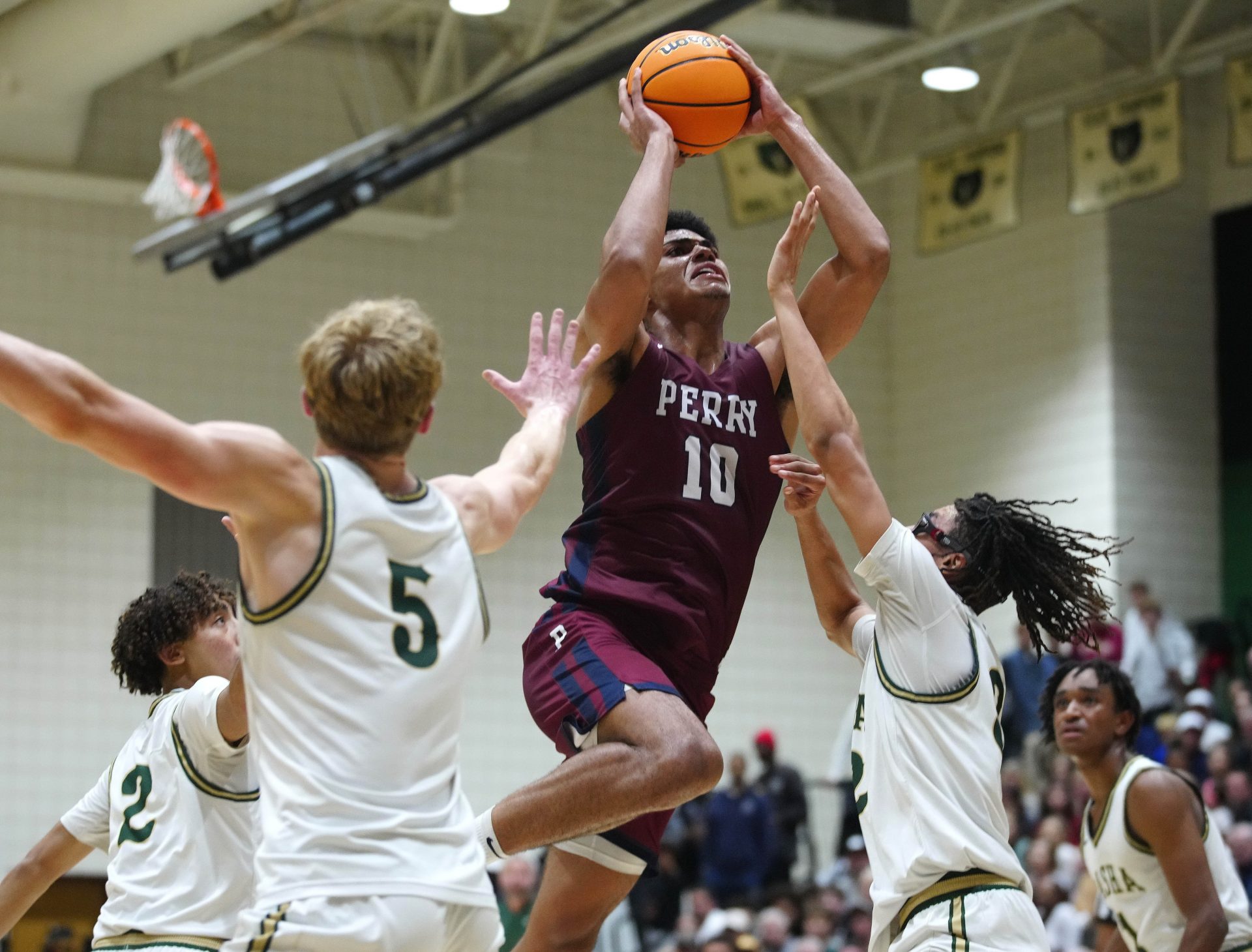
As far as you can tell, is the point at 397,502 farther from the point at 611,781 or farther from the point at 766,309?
the point at 766,309

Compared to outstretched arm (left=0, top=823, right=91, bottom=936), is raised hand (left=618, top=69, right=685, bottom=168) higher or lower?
higher

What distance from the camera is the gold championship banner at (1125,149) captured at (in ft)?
53.4

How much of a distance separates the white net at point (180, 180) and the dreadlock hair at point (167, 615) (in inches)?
349

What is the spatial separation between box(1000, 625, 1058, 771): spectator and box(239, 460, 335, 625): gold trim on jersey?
13.8 m

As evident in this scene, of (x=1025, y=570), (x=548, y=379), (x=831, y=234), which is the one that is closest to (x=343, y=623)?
(x=548, y=379)

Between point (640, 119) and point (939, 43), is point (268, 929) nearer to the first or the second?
point (640, 119)

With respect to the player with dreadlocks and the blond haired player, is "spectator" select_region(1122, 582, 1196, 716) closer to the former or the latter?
the player with dreadlocks

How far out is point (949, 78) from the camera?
17453 millimetres

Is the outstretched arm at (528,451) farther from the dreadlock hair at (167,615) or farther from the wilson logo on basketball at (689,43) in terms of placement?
the dreadlock hair at (167,615)

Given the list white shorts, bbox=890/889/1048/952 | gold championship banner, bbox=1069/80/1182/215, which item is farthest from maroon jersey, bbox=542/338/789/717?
gold championship banner, bbox=1069/80/1182/215

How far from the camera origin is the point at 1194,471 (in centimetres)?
1894

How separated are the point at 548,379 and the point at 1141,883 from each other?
11.7 ft

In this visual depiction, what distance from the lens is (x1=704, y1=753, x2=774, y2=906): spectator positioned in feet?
53.4

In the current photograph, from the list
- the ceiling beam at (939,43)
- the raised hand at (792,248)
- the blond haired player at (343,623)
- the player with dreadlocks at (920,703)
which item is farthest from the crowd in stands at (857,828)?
A: the blond haired player at (343,623)
